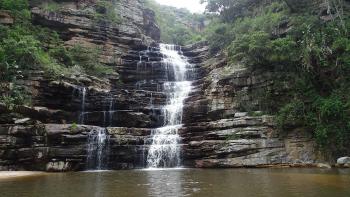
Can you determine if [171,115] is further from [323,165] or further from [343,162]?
[343,162]

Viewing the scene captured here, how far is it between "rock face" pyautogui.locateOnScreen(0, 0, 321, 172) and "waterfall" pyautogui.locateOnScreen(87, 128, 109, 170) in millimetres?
312

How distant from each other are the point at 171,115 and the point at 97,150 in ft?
22.6

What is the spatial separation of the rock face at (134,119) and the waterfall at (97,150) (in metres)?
0.31

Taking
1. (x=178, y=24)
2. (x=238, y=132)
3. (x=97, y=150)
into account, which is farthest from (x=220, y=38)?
(x=178, y=24)

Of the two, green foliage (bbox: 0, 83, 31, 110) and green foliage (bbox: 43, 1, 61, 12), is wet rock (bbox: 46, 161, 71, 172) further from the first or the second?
green foliage (bbox: 43, 1, 61, 12)

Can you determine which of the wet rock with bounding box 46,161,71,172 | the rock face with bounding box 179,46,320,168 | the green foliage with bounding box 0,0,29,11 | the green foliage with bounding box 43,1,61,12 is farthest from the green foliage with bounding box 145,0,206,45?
the wet rock with bounding box 46,161,71,172

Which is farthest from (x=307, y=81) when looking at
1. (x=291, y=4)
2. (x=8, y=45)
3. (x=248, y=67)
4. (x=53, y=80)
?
(x=8, y=45)

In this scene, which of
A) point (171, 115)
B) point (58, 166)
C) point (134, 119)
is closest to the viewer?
point (58, 166)

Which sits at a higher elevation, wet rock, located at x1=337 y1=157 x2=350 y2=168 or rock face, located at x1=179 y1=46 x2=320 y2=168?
rock face, located at x1=179 y1=46 x2=320 y2=168

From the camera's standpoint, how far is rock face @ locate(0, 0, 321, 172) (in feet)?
74.4

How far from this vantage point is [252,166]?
22.1 meters

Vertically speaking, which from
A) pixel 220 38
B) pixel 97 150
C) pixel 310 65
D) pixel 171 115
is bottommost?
pixel 97 150

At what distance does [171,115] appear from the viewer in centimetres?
2784

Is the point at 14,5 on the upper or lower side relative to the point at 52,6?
lower
